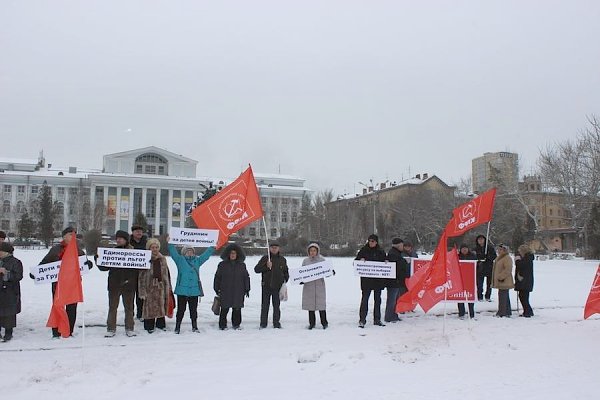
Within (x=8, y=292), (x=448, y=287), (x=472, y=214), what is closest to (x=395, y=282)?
(x=448, y=287)

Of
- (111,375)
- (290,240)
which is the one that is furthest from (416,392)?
(290,240)

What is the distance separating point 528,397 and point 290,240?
135ft

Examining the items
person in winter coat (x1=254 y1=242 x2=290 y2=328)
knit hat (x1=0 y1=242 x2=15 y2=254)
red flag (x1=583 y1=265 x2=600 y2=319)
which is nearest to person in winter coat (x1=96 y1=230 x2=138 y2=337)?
knit hat (x1=0 y1=242 x2=15 y2=254)

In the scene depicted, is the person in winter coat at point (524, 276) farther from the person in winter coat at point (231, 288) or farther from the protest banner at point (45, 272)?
the protest banner at point (45, 272)

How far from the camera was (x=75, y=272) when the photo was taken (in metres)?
8.55

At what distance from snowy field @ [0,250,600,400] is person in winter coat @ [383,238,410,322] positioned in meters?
0.43

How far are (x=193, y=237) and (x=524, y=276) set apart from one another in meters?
7.53

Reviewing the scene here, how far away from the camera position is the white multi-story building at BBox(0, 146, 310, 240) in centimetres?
8631

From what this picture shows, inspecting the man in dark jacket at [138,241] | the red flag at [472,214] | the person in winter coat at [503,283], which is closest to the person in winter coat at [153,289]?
the man in dark jacket at [138,241]

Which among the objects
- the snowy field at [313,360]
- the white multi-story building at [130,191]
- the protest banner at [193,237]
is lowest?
the snowy field at [313,360]

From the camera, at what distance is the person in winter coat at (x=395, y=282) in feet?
38.5

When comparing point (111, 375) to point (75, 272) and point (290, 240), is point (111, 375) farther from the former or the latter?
point (290, 240)

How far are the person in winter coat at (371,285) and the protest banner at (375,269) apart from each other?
0.15 m

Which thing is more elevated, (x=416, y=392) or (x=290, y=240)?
(x=290, y=240)
